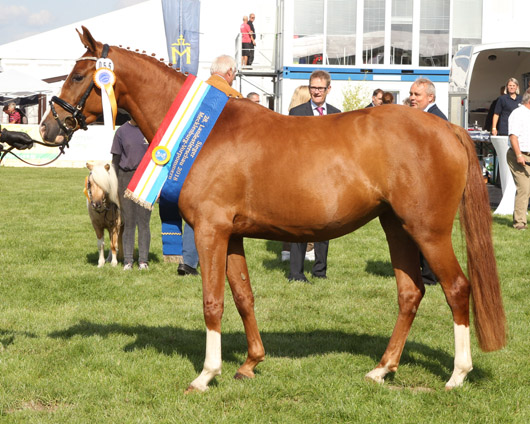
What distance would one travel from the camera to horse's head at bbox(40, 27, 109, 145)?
471 cm

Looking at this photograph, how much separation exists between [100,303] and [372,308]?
10.0 ft

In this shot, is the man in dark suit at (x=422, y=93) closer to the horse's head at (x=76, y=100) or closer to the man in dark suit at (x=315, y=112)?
the man in dark suit at (x=315, y=112)

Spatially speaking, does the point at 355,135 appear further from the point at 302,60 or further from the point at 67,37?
the point at 67,37

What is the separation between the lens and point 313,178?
4.52 meters

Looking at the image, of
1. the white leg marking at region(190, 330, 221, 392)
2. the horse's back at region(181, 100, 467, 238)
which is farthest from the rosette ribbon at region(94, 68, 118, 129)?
the white leg marking at region(190, 330, 221, 392)

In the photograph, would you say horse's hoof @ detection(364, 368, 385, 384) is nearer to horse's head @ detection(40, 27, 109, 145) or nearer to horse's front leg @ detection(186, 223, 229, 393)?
horse's front leg @ detection(186, 223, 229, 393)

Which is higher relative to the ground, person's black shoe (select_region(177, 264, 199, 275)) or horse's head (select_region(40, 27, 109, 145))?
horse's head (select_region(40, 27, 109, 145))

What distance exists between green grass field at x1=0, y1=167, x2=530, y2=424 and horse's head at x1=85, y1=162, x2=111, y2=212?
3.06 ft

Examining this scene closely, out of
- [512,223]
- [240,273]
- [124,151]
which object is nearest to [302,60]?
[512,223]

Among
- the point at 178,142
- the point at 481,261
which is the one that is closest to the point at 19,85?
the point at 178,142

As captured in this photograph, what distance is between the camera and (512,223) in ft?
41.3

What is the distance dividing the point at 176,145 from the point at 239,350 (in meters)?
2.00

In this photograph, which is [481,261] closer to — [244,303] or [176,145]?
[244,303]

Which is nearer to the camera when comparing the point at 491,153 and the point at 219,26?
the point at 491,153
